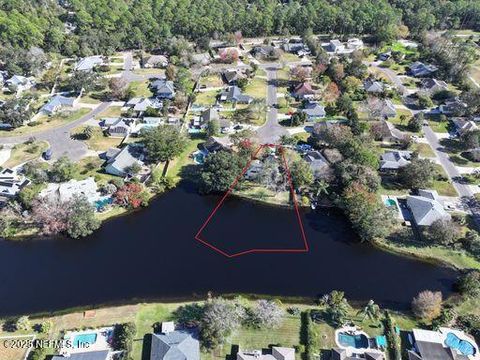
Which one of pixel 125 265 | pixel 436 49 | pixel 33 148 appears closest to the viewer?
pixel 125 265

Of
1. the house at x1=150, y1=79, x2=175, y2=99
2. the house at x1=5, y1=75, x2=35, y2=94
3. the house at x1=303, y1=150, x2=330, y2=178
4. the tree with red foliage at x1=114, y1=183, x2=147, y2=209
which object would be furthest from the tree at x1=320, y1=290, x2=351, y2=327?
the house at x1=5, y1=75, x2=35, y2=94

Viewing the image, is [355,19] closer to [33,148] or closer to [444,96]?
[444,96]

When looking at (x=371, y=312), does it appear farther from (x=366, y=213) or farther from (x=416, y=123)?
(x=416, y=123)

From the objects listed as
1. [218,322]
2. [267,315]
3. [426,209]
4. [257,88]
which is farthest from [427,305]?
[257,88]

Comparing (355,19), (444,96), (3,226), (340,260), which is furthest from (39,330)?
(355,19)

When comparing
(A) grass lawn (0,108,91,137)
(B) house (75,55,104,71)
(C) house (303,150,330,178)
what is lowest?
(A) grass lawn (0,108,91,137)

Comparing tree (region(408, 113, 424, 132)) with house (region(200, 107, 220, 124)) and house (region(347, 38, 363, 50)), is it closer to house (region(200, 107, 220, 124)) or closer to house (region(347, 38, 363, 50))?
house (region(200, 107, 220, 124))

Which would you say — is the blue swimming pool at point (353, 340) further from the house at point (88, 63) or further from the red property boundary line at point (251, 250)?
the house at point (88, 63)
